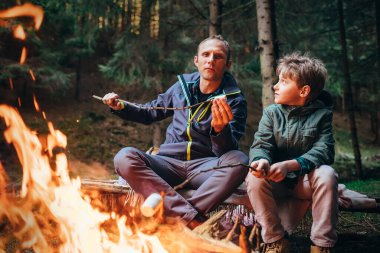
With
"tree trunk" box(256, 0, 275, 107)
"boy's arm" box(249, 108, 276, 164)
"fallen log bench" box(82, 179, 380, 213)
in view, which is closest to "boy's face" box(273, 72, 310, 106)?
"boy's arm" box(249, 108, 276, 164)

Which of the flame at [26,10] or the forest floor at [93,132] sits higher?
the flame at [26,10]

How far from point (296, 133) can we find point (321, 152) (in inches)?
11.3

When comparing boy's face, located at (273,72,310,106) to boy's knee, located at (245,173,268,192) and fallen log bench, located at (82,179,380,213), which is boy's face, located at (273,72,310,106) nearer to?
boy's knee, located at (245,173,268,192)

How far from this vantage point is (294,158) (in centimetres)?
322

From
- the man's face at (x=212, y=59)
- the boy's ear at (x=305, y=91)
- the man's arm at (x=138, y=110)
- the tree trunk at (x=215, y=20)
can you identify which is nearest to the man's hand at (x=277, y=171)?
the boy's ear at (x=305, y=91)

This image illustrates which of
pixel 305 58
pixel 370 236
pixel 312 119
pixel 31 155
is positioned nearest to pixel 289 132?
pixel 312 119

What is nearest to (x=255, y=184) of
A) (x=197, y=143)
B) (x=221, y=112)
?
(x=221, y=112)

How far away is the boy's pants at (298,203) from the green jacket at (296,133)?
0.22 meters

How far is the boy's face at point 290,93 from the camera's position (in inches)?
129

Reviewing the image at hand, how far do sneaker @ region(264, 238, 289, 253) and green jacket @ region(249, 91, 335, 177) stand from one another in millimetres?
671

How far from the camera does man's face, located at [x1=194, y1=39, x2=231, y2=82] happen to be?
392 centimetres

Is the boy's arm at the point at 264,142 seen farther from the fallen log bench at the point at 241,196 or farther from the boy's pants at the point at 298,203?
the fallen log bench at the point at 241,196

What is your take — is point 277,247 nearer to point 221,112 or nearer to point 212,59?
point 221,112

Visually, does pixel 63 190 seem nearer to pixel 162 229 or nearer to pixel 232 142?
pixel 162 229
